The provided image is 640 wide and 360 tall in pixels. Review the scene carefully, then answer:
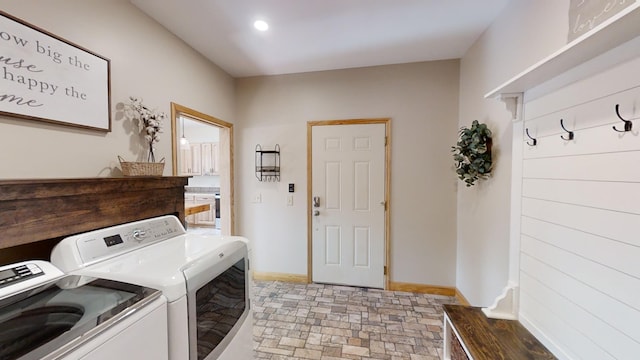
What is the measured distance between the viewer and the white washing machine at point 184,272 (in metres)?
1.05

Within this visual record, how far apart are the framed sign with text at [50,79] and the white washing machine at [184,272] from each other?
0.69 m

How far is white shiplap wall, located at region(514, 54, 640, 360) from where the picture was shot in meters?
0.94

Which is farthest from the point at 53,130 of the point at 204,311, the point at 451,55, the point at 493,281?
the point at 451,55

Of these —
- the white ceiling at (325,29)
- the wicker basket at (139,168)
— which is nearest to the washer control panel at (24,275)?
the wicker basket at (139,168)

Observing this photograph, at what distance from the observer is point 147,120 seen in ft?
6.25

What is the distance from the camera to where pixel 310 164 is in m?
3.18

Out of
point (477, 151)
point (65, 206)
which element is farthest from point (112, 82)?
point (477, 151)

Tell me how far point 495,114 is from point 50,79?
2885mm

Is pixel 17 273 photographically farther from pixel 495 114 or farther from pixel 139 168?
pixel 495 114

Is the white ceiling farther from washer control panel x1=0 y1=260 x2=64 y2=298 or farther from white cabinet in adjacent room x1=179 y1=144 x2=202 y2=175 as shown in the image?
white cabinet in adjacent room x1=179 y1=144 x2=202 y2=175

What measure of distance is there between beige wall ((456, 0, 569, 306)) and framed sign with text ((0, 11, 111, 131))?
2.67m

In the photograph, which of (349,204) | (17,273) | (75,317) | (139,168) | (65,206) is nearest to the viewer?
(75,317)

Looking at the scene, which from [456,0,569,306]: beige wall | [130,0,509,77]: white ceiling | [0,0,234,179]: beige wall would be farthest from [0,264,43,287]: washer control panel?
[456,0,569,306]: beige wall

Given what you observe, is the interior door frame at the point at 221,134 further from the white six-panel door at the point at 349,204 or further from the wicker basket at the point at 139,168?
the white six-panel door at the point at 349,204
